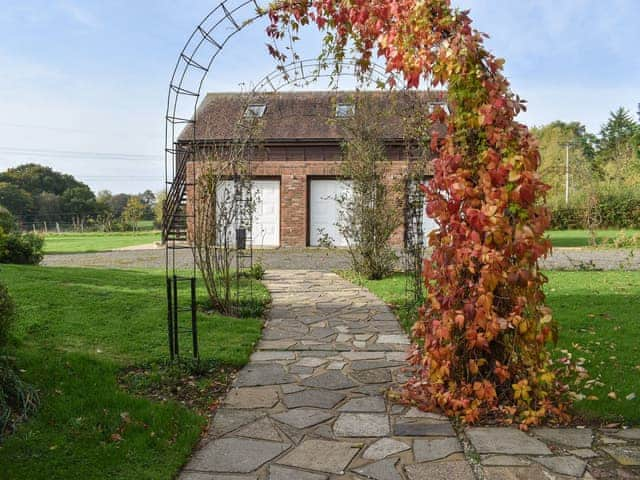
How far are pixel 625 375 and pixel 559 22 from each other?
531 centimetres

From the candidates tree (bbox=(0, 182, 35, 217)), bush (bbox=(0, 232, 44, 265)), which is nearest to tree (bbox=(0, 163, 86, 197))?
tree (bbox=(0, 182, 35, 217))

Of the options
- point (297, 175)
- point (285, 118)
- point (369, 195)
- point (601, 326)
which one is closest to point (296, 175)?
point (297, 175)

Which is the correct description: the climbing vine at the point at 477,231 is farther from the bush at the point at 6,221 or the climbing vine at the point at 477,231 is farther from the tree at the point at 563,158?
the tree at the point at 563,158

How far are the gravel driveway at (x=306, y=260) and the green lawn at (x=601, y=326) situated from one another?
6.12 feet

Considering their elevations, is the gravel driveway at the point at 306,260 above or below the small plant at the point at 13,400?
above

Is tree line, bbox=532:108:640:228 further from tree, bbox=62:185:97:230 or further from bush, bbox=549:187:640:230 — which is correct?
tree, bbox=62:185:97:230

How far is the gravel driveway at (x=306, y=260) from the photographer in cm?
1113

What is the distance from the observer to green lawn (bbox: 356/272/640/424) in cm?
332

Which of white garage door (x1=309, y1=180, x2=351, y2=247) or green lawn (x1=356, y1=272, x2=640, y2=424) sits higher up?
white garage door (x1=309, y1=180, x2=351, y2=247)

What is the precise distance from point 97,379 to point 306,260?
9.47m

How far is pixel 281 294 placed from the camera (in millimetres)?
7762

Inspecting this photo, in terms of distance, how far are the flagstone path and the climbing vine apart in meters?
0.28

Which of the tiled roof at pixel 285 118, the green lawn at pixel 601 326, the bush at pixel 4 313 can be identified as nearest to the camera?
the green lawn at pixel 601 326

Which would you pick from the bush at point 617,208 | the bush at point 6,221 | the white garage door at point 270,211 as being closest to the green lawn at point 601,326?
the white garage door at point 270,211
